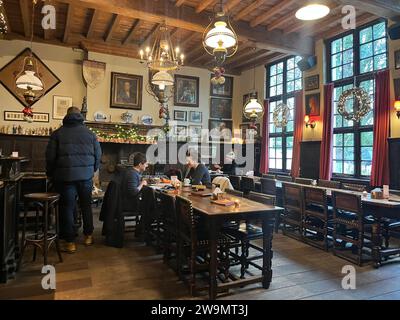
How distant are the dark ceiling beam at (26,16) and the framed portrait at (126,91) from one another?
2.15m

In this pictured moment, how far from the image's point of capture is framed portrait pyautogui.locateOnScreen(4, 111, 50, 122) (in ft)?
24.5

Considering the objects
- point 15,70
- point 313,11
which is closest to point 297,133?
point 313,11

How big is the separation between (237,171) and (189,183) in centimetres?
432

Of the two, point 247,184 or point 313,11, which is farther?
point 247,184

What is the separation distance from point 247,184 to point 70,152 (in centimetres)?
367

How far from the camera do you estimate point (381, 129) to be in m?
5.58

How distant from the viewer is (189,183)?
16.1 ft

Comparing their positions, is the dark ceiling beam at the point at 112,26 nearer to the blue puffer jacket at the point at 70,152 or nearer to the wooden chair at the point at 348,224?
the blue puffer jacket at the point at 70,152

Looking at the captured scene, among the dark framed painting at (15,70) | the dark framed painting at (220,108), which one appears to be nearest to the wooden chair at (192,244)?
the dark framed painting at (15,70)

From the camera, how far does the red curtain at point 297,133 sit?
746cm

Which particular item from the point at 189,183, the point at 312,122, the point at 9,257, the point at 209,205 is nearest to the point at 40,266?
the point at 9,257

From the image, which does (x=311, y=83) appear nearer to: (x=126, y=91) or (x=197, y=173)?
(x=197, y=173)

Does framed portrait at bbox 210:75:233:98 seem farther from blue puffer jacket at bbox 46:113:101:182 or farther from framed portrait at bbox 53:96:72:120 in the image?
blue puffer jacket at bbox 46:113:101:182

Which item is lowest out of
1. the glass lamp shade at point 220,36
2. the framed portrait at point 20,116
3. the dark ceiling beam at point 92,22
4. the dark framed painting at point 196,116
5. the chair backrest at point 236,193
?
the chair backrest at point 236,193
